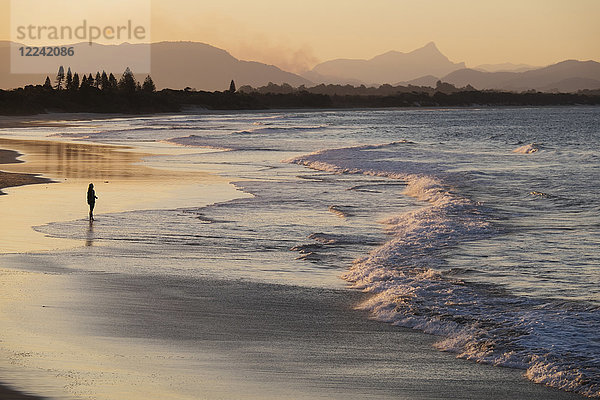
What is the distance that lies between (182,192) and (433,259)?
12466 mm

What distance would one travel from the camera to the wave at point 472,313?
354 inches

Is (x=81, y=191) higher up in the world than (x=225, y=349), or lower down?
higher up

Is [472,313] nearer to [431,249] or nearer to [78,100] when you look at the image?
[431,249]

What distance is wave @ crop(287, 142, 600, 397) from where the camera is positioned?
29.5ft

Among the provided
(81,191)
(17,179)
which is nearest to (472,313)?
(81,191)

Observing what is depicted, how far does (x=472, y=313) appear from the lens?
1099 centimetres

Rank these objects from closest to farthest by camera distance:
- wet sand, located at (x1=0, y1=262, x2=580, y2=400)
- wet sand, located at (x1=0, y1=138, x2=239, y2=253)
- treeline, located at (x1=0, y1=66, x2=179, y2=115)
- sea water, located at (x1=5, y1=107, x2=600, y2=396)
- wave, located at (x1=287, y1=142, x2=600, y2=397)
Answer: wet sand, located at (x1=0, y1=262, x2=580, y2=400) < wave, located at (x1=287, y1=142, x2=600, y2=397) < sea water, located at (x1=5, y1=107, x2=600, y2=396) < wet sand, located at (x1=0, y1=138, x2=239, y2=253) < treeline, located at (x1=0, y1=66, x2=179, y2=115)

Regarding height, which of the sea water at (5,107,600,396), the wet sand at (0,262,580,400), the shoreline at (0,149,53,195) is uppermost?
the shoreline at (0,149,53,195)

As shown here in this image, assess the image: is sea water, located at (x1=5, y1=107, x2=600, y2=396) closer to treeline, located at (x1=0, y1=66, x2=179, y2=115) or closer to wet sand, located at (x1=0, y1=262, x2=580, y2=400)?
wet sand, located at (x1=0, y1=262, x2=580, y2=400)

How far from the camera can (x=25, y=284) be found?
12.2 meters

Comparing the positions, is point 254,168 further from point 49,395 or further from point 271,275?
point 49,395

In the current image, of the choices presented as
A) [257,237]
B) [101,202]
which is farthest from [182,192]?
[257,237]

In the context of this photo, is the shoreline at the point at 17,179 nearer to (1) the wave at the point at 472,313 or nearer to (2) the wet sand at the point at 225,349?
(1) the wave at the point at 472,313

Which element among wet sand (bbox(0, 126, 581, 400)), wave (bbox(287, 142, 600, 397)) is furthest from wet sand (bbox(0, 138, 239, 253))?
wave (bbox(287, 142, 600, 397))
